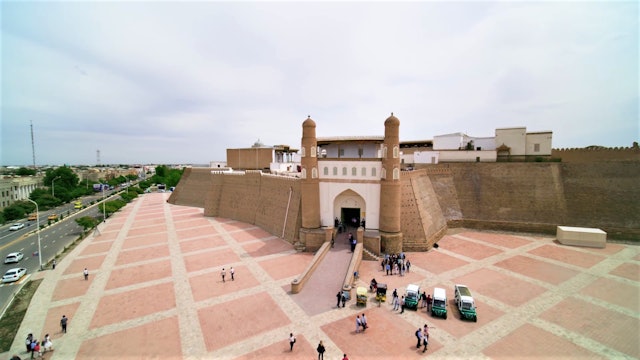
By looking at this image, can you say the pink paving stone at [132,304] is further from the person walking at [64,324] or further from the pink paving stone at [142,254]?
the pink paving stone at [142,254]

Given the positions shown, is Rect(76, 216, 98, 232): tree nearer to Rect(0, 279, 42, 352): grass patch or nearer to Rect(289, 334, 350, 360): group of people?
Rect(0, 279, 42, 352): grass patch

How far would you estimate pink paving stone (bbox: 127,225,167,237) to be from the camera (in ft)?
100

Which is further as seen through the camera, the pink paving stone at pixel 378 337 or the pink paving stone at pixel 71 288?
the pink paving stone at pixel 71 288

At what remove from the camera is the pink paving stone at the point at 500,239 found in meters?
24.6

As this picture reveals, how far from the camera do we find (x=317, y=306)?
1462cm

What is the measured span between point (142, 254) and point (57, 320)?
967cm

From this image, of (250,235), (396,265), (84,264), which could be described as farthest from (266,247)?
(84,264)

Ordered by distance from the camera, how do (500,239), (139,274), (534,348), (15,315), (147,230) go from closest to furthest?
(534,348) → (15,315) → (139,274) → (500,239) → (147,230)

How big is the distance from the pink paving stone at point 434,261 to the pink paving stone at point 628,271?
10.0 metres

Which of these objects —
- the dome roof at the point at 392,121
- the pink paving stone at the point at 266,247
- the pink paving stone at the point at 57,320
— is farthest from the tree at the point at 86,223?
the dome roof at the point at 392,121

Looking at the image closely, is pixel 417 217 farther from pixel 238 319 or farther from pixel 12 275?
pixel 12 275

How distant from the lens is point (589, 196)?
27.8 meters

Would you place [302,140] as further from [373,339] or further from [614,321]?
[614,321]

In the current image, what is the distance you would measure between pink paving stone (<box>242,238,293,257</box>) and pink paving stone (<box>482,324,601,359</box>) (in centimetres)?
1669
